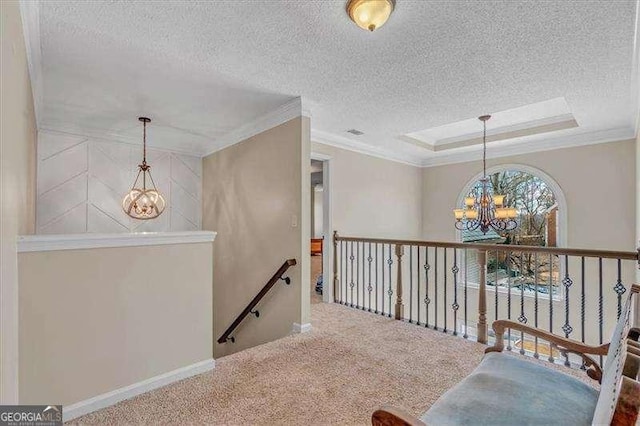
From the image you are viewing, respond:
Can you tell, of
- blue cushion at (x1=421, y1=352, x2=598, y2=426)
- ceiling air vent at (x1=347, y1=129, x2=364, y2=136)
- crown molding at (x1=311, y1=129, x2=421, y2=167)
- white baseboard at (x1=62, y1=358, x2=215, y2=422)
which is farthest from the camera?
crown molding at (x1=311, y1=129, x2=421, y2=167)

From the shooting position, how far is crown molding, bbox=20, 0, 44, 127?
176cm

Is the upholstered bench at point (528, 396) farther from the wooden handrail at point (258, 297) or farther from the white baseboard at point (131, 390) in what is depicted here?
the wooden handrail at point (258, 297)

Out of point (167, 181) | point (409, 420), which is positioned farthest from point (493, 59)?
point (167, 181)

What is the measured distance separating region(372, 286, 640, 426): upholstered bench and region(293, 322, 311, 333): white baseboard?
199 cm

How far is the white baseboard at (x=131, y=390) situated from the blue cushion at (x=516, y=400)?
1.81 m

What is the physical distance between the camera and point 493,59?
92.7 inches

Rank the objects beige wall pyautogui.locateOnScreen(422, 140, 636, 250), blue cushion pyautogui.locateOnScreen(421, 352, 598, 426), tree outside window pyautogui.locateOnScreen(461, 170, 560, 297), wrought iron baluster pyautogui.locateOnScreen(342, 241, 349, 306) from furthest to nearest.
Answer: tree outside window pyautogui.locateOnScreen(461, 170, 560, 297)
wrought iron baluster pyautogui.locateOnScreen(342, 241, 349, 306)
beige wall pyautogui.locateOnScreen(422, 140, 636, 250)
blue cushion pyautogui.locateOnScreen(421, 352, 598, 426)

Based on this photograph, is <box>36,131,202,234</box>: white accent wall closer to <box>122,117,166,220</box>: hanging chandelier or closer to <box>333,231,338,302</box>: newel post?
<box>122,117,166,220</box>: hanging chandelier

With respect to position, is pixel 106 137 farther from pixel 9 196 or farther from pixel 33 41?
pixel 9 196

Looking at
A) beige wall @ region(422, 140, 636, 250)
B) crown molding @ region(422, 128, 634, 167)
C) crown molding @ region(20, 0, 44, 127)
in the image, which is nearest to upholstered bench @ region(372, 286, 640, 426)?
crown molding @ region(20, 0, 44, 127)

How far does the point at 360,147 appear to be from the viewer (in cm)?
493

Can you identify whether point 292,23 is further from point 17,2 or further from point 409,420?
point 409,420

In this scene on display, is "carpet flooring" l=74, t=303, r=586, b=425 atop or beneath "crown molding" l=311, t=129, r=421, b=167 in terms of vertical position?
beneath

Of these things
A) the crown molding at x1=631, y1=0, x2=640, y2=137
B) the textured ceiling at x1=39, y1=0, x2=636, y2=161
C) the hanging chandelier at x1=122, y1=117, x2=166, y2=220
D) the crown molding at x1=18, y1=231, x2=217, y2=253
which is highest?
the textured ceiling at x1=39, y1=0, x2=636, y2=161
